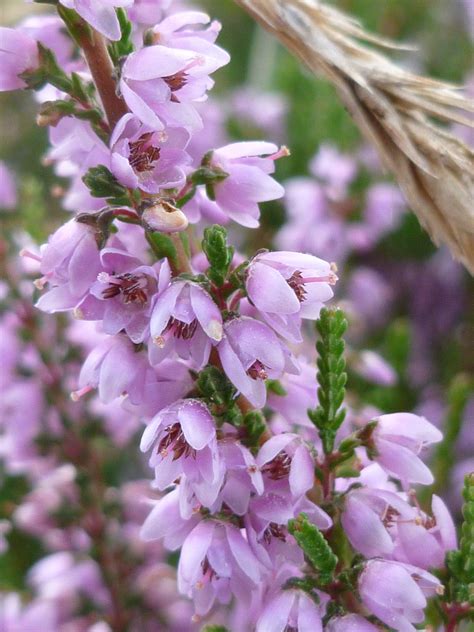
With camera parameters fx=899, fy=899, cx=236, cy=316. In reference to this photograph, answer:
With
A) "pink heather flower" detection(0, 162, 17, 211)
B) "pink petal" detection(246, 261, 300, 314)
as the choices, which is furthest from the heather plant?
"pink heather flower" detection(0, 162, 17, 211)

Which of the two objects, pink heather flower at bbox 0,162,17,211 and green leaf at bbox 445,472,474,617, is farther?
pink heather flower at bbox 0,162,17,211

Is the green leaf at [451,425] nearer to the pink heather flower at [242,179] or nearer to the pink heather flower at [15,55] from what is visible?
the pink heather flower at [242,179]

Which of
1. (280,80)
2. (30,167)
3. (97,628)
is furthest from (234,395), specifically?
(30,167)

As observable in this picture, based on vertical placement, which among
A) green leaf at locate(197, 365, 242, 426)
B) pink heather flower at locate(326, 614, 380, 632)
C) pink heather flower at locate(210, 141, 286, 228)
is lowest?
pink heather flower at locate(326, 614, 380, 632)

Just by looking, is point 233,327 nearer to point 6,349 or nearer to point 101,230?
point 101,230

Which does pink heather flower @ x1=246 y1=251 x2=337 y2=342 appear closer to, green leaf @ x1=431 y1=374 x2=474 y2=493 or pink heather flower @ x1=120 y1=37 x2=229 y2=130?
pink heather flower @ x1=120 y1=37 x2=229 y2=130

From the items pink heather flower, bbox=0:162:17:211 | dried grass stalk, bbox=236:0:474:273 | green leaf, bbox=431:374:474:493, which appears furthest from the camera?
pink heather flower, bbox=0:162:17:211

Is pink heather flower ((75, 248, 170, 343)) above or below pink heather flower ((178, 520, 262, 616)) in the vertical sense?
above

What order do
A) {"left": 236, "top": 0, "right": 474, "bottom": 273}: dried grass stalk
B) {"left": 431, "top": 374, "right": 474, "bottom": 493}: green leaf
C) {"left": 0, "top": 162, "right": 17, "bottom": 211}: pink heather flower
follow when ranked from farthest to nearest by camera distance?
{"left": 0, "top": 162, "right": 17, "bottom": 211}: pink heather flower < {"left": 431, "top": 374, "right": 474, "bottom": 493}: green leaf < {"left": 236, "top": 0, "right": 474, "bottom": 273}: dried grass stalk
